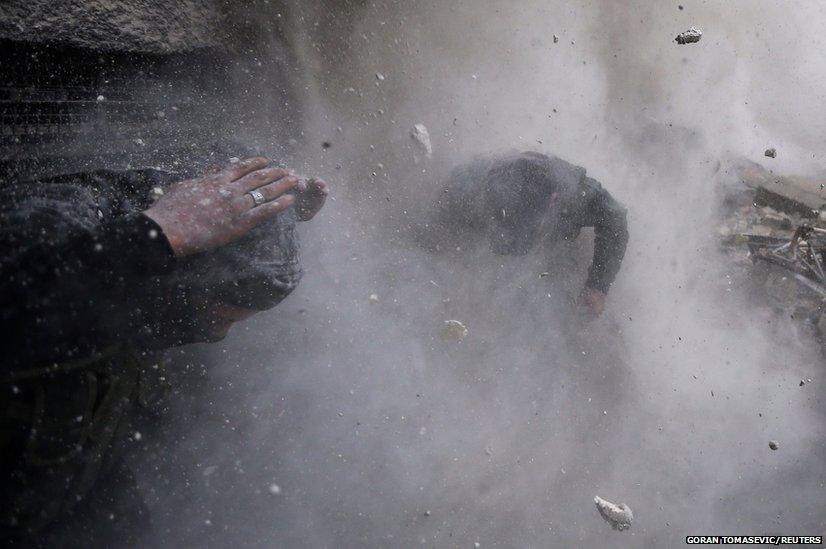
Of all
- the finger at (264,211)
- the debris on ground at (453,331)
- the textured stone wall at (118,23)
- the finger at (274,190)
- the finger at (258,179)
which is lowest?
the debris on ground at (453,331)

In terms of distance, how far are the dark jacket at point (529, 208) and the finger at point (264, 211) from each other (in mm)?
1594

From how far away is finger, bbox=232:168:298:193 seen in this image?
158cm

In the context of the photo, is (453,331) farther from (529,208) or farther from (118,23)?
(118,23)

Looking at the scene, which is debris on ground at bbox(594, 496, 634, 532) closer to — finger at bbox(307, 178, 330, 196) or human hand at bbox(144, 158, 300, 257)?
finger at bbox(307, 178, 330, 196)

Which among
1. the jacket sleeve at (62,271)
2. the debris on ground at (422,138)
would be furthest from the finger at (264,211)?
the debris on ground at (422,138)

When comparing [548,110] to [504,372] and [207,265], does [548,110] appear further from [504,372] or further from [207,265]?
[207,265]

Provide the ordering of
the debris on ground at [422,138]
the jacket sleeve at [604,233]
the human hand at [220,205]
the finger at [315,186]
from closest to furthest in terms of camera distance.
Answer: the human hand at [220,205], the finger at [315,186], the jacket sleeve at [604,233], the debris on ground at [422,138]

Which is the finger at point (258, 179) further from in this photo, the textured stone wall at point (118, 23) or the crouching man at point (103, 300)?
the textured stone wall at point (118, 23)

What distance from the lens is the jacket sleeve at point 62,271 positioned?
3.96ft

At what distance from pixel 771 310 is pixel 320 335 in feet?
11.2

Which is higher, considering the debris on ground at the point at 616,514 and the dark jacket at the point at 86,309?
the dark jacket at the point at 86,309

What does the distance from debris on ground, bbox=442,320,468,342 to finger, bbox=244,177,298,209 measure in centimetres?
149

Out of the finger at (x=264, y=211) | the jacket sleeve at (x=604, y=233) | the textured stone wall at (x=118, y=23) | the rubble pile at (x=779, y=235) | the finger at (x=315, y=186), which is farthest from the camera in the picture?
the rubble pile at (x=779, y=235)

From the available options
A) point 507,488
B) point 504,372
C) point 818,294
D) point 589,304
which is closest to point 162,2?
point 504,372
